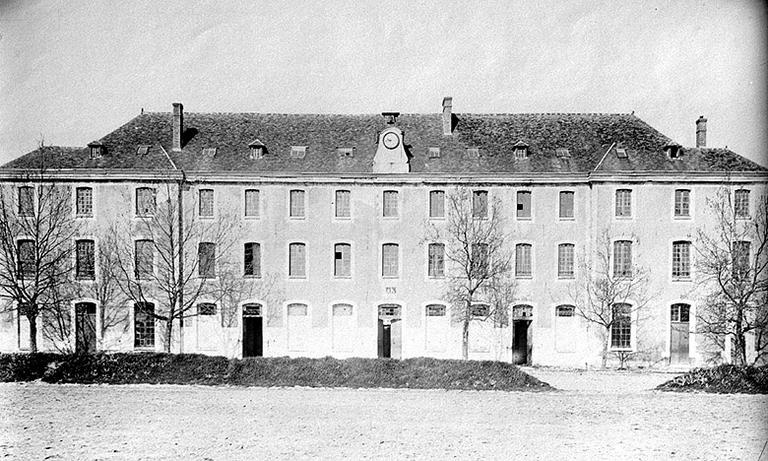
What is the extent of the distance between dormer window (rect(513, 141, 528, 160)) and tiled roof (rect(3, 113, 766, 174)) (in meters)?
0.22

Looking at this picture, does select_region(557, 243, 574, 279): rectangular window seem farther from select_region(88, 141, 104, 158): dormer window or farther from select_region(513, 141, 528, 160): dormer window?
select_region(88, 141, 104, 158): dormer window

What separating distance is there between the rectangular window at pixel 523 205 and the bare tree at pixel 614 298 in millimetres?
2927

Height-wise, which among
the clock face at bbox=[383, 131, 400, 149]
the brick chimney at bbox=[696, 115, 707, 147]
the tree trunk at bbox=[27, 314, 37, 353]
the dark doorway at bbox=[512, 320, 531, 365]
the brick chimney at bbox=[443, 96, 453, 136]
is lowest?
the dark doorway at bbox=[512, 320, 531, 365]

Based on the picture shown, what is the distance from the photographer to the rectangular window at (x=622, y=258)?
22.7 meters

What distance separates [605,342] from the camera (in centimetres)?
2261

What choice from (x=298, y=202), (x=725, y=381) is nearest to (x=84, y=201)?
(x=298, y=202)

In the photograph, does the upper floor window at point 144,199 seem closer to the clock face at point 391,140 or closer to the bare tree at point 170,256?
the bare tree at point 170,256

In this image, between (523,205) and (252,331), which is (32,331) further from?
(523,205)

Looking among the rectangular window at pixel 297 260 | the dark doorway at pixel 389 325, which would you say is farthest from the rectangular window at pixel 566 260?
the rectangular window at pixel 297 260

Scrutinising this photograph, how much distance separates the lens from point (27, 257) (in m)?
20.5

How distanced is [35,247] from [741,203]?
23806 mm

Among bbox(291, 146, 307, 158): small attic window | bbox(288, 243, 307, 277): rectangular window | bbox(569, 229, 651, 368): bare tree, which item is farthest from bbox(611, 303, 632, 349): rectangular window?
bbox(291, 146, 307, 158): small attic window

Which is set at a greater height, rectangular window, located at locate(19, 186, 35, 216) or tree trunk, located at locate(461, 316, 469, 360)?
rectangular window, located at locate(19, 186, 35, 216)

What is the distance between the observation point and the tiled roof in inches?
945
